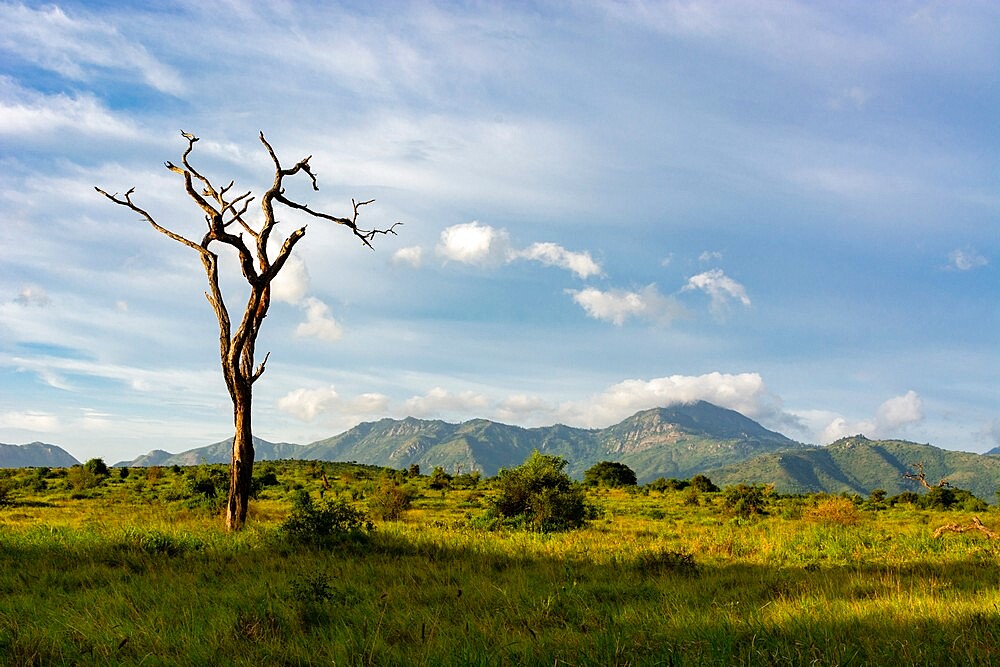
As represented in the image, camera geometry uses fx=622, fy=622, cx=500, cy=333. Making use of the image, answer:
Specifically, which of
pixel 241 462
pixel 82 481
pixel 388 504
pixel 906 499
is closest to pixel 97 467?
pixel 82 481

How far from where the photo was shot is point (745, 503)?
116ft

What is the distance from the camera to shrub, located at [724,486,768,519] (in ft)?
113

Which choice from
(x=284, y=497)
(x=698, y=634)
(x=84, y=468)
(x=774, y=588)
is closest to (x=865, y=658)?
(x=698, y=634)

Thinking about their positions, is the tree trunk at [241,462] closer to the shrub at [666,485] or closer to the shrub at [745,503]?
the shrub at [745,503]

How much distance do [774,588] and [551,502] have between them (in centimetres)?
1327

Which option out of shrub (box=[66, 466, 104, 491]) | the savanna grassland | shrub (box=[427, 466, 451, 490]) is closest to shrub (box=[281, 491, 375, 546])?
the savanna grassland

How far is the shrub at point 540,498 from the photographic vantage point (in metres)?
20.9

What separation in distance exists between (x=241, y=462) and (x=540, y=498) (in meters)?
9.81

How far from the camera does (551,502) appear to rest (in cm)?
2145

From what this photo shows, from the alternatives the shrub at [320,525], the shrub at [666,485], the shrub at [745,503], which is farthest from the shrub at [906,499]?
the shrub at [320,525]

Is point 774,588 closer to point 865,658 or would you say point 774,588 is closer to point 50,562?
point 865,658

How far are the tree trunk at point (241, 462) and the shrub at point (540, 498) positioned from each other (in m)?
8.29

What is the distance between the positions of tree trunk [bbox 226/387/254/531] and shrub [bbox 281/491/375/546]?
157 inches

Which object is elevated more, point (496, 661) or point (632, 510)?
point (496, 661)
